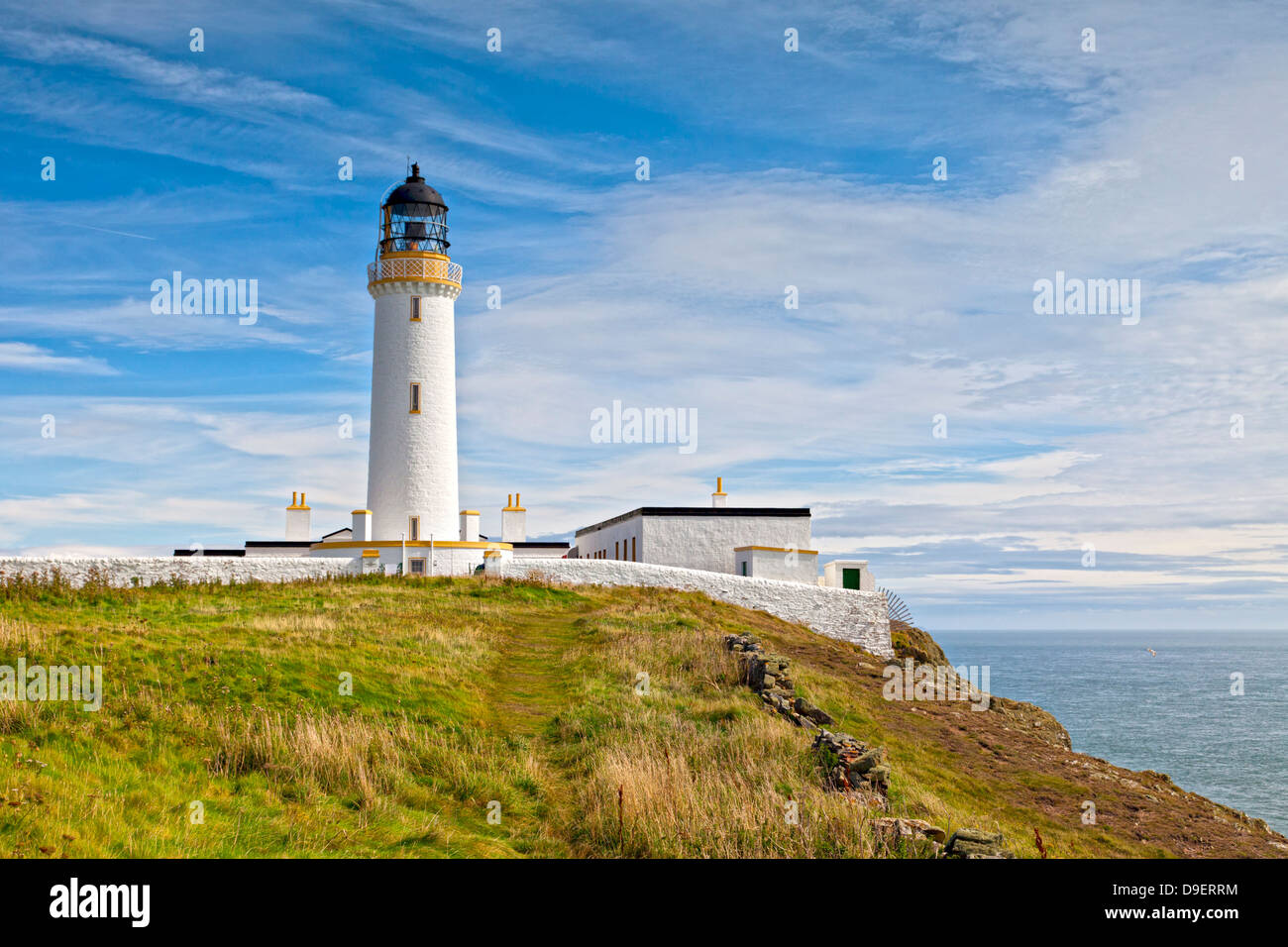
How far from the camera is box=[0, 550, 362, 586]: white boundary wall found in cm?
3002

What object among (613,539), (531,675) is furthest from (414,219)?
(531,675)

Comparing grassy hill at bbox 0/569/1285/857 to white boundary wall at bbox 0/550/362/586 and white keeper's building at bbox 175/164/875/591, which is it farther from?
white keeper's building at bbox 175/164/875/591

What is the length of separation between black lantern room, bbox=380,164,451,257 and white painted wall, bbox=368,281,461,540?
5.84 ft

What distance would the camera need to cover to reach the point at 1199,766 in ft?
139

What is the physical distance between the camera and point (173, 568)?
31109mm

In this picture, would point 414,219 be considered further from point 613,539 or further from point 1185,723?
point 1185,723

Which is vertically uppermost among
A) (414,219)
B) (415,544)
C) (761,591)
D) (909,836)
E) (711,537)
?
(414,219)

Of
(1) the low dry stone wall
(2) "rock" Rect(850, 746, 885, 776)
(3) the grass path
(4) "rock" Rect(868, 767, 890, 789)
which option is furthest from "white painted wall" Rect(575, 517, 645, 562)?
(4) "rock" Rect(868, 767, 890, 789)

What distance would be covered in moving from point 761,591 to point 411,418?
14858 millimetres

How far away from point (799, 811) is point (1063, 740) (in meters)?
18.7

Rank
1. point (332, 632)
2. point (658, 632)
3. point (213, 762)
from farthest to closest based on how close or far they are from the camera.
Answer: point (658, 632) → point (332, 632) → point (213, 762)

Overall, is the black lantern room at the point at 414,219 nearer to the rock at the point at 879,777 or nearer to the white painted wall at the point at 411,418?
the white painted wall at the point at 411,418
